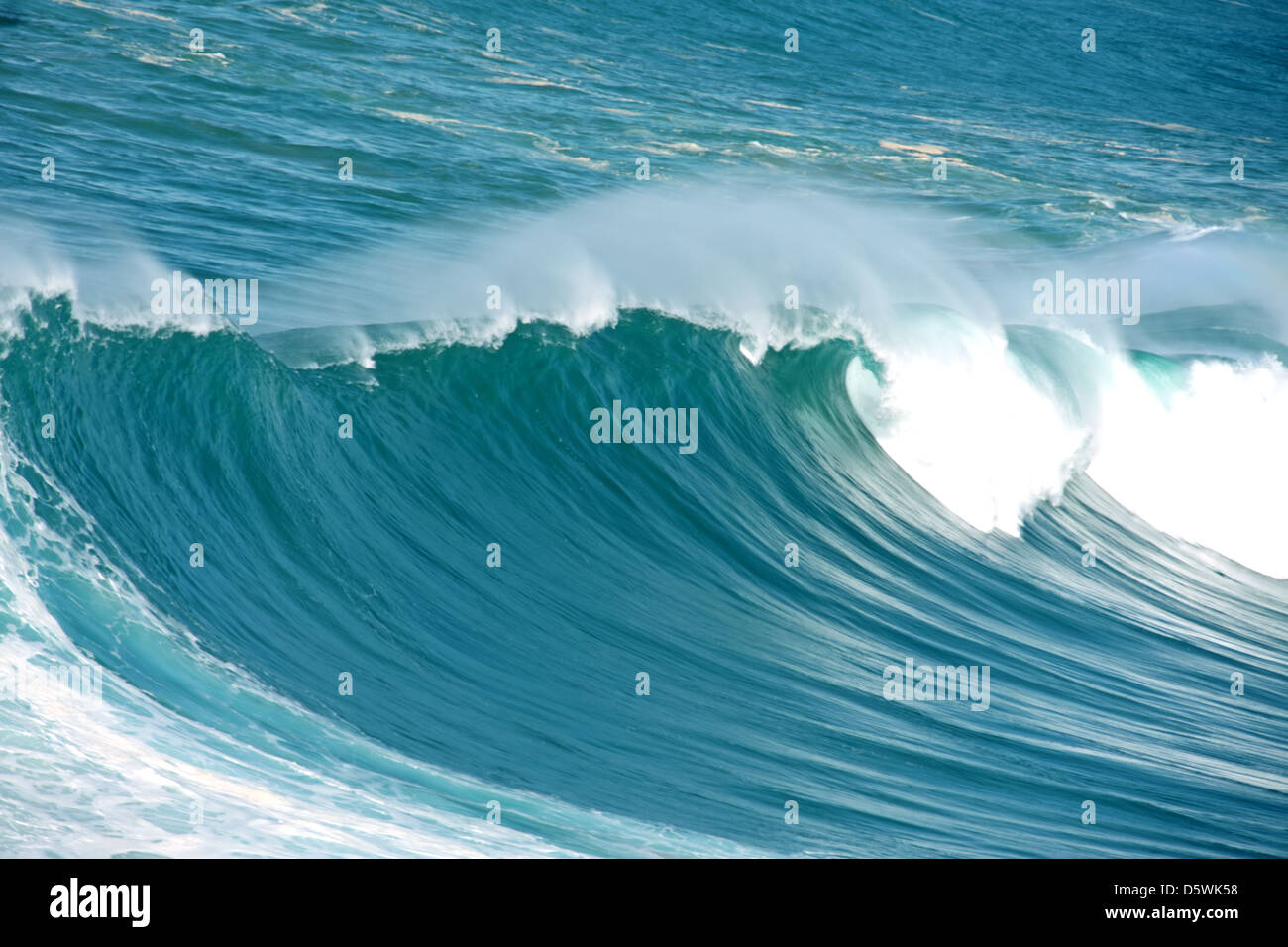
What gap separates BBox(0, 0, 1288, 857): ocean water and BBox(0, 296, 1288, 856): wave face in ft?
0.11

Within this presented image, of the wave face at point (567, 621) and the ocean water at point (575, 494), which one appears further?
the ocean water at point (575, 494)

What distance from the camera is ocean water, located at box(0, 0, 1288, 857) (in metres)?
6.20

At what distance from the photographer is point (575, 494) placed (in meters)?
9.34

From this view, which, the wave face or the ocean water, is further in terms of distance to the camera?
the ocean water

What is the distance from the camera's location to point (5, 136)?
1385 centimetres

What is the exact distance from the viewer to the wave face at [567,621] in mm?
5953

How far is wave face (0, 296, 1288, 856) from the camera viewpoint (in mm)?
5953

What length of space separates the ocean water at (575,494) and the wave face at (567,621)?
0.11 feet

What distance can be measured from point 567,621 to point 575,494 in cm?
163

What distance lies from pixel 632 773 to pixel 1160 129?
2392cm

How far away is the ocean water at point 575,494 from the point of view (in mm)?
6203

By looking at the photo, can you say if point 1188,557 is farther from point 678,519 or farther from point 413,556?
point 413,556

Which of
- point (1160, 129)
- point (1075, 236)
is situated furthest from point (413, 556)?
point (1160, 129)
